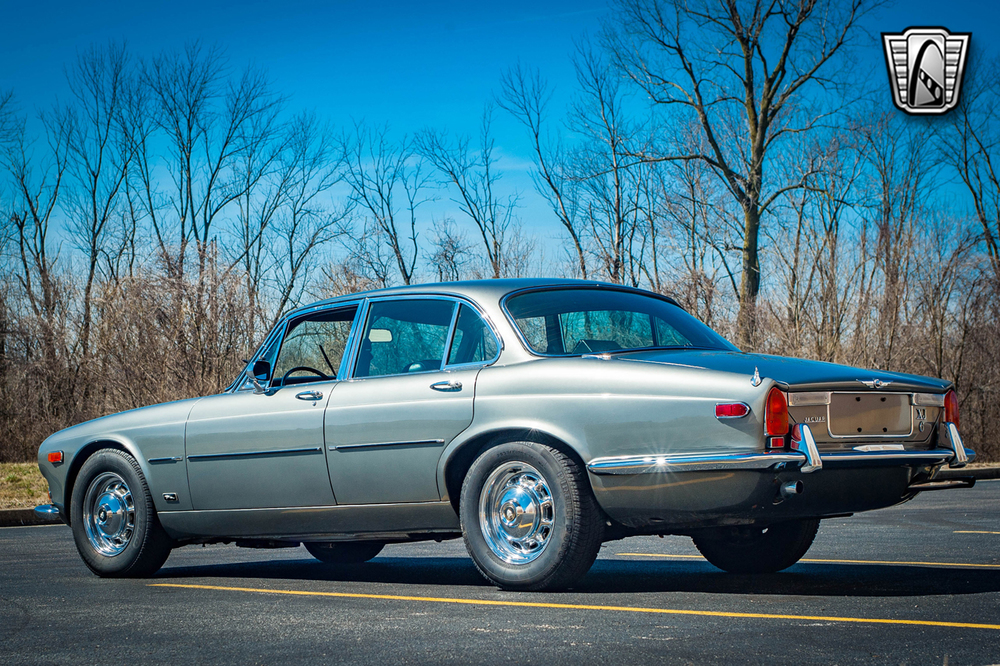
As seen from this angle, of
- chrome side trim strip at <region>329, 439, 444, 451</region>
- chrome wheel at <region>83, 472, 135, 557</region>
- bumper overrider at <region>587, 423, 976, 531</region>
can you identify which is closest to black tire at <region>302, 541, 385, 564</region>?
chrome wheel at <region>83, 472, 135, 557</region>

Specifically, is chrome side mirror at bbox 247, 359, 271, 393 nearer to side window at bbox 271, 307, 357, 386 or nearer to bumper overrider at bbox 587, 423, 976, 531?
side window at bbox 271, 307, 357, 386

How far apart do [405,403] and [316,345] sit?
1.84 metres

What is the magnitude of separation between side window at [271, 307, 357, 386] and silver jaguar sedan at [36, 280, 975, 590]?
0.02 metres

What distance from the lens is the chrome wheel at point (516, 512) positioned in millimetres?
5418

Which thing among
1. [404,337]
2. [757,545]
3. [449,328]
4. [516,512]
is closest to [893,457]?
[757,545]

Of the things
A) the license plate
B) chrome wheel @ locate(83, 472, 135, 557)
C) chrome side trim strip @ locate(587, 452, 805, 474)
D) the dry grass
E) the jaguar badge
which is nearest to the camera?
chrome side trim strip @ locate(587, 452, 805, 474)

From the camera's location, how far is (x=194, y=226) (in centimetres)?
3800

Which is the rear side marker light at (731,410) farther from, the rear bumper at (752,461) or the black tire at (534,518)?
the black tire at (534,518)

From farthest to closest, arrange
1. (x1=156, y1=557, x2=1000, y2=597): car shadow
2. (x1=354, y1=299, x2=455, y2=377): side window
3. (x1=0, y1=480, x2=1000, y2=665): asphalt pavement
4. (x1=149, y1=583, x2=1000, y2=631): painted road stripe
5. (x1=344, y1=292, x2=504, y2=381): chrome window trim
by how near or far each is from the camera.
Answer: (x1=354, y1=299, x2=455, y2=377): side window, (x1=344, y1=292, x2=504, y2=381): chrome window trim, (x1=156, y1=557, x2=1000, y2=597): car shadow, (x1=149, y1=583, x2=1000, y2=631): painted road stripe, (x1=0, y1=480, x2=1000, y2=665): asphalt pavement

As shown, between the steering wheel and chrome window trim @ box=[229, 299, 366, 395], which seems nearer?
chrome window trim @ box=[229, 299, 366, 395]

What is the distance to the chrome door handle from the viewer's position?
5773 millimetres

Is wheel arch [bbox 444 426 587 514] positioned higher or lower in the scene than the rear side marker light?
lower

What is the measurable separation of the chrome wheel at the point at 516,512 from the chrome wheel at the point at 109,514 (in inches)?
115

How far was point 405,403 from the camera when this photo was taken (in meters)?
5.94
